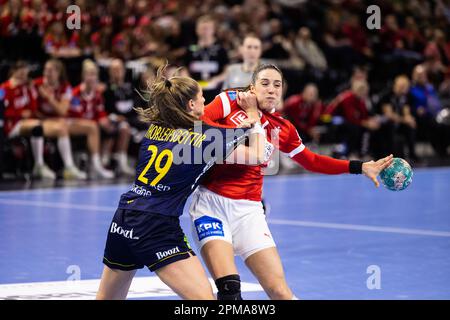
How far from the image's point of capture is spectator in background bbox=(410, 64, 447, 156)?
19000mm

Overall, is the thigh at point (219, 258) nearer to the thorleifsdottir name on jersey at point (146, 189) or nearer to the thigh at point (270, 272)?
the thigh at point (270, 272)

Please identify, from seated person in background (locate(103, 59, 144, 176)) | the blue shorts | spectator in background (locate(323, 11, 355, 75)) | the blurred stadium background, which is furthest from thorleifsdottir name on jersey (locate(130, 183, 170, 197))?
spectator in background (locate(323, 11, 355, 75))

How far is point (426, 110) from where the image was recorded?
62.9ft

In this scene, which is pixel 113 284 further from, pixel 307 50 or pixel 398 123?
pixel 307 50

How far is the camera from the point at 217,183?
5.89m

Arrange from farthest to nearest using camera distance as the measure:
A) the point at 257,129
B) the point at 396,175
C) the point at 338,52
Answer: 1. the point at 338,52
2. the point at 396,175
3. the point at 257,129

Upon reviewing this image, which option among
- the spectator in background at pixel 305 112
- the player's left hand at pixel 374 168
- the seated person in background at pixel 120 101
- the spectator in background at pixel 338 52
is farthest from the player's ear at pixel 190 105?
the spectator in background at pixel 338 52

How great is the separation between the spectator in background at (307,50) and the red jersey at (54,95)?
21.4ft

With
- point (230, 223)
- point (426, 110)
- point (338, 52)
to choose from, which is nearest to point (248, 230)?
point (230, 223)

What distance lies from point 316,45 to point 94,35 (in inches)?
258

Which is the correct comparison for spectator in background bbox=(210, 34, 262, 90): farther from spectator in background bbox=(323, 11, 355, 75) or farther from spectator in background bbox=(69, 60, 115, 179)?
spectator in background bbox=(323, 11, 355, 75)

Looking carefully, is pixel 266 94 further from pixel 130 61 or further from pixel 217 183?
pixel 130 61

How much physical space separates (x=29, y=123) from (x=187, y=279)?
9.40m

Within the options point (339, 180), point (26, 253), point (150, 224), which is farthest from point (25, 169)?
point (150, 224)
